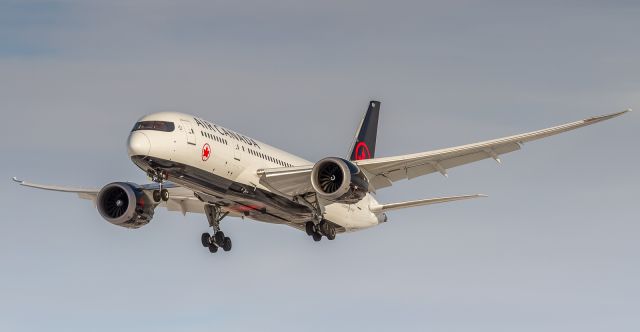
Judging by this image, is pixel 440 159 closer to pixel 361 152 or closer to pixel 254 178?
pixel 254 178

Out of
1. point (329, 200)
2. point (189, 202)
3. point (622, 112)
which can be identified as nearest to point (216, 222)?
point (189, 202)

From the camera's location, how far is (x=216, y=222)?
54500mm

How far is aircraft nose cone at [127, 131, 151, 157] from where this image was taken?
4588 centimetres

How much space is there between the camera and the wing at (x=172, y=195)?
55.8 m

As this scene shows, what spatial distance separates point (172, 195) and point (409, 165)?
1168 cm

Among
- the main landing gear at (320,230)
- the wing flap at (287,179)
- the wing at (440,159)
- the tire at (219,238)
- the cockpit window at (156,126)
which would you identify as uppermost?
the wing at (440,159)

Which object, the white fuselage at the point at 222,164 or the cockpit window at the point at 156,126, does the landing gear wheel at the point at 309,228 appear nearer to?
the white fuselage at the point at 222,164

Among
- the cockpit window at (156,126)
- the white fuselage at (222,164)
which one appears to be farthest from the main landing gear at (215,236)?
the cockpit window at (156,126)

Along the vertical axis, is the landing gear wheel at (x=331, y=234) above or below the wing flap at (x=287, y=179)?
below

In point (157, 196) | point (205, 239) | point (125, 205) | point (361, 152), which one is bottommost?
point (157, 196)

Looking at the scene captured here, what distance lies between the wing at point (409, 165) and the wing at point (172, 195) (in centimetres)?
571

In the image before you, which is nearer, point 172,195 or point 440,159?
point 440,159

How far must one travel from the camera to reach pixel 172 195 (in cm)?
5616

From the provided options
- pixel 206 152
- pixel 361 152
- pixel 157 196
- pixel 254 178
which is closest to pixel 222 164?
pixel 206 152
